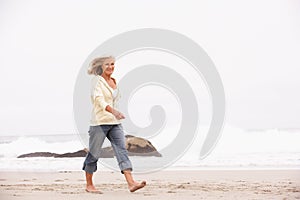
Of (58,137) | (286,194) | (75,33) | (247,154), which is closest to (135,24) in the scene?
(75,33)

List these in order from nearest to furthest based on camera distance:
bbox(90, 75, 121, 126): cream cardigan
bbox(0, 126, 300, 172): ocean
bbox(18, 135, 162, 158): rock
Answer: bbox(90, 75, 121, 126): cream cardigan < bbox(18, 135, 162, 158): rock < bbox(0, 126, 300, 172): ocean

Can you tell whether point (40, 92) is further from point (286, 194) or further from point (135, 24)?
point (286, 194)

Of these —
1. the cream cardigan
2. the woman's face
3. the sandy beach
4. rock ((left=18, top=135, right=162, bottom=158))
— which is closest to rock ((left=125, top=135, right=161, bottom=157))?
rock ((left=18, top=135, right=162, bottom=158))

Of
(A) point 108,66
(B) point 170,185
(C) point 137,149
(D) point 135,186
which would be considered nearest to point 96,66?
(A) point 108,66

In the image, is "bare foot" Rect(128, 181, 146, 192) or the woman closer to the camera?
the woman

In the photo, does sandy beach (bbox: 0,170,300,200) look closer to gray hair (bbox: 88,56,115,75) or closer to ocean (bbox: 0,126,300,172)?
ocean (bbox: 0,126,300,172)

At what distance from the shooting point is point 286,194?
9.15 ft

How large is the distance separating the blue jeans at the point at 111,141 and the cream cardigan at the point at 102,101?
0.03 metres

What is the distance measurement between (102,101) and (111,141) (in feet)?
0.71

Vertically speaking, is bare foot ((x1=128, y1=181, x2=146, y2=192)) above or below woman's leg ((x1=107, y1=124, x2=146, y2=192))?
below

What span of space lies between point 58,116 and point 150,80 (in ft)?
1.96

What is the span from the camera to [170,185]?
2.88 m

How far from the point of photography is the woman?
2.58m

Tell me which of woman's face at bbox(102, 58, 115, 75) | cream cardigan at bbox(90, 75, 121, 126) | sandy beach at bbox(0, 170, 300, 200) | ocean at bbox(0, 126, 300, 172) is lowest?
sandy beach at bbox(0, 170, 300, 200)
